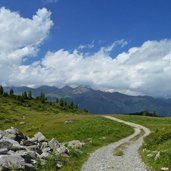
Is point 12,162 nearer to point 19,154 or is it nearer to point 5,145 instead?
point 19,154

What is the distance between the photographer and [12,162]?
89.8 ft

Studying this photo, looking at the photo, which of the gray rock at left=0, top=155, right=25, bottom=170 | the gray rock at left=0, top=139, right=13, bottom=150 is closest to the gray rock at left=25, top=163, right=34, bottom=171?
the gray rock at left=0, top=155, right=25, bottom=170

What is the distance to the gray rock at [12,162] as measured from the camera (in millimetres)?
26797

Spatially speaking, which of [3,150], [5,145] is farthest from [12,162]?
[5,145]

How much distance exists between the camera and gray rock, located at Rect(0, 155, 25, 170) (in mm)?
26797

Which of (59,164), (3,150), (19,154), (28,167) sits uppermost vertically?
(3,150)

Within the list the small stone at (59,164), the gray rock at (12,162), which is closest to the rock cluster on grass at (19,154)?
the gray rock at (12,162)

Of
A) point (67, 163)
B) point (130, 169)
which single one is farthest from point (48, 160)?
point (130, 169)

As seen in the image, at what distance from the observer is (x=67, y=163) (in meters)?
34.1

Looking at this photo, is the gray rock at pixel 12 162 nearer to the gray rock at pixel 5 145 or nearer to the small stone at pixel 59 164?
the small stone at pixel 59 164

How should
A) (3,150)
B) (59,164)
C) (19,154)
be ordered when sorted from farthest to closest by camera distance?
(59,164) → (3,150) → (19,154)

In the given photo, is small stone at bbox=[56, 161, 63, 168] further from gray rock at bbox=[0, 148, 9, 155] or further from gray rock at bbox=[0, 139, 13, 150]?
gray rock at bbox=[0, 139, 13, 150]

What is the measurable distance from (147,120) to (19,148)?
8518cm

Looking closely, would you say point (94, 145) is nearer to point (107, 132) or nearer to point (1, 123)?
point (107, 132)
